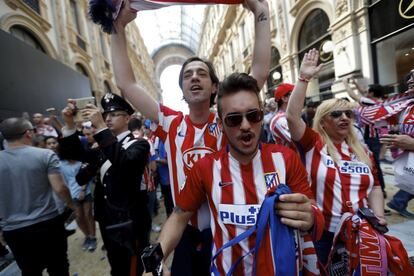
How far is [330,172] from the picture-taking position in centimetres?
169

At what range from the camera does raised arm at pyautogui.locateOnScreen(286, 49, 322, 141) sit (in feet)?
5.54

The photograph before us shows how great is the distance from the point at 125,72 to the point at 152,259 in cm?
132

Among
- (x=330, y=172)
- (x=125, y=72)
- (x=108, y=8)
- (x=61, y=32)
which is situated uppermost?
(x=61, y=32)

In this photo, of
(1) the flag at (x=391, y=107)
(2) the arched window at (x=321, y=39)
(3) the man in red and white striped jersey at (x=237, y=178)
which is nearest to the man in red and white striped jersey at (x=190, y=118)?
(3) the man in red and white striped jersey at (x=237, y=178)

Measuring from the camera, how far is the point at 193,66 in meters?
1.68

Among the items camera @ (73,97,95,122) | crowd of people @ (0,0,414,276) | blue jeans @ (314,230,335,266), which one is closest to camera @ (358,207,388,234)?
crowd of people @ (0,0,414,276)

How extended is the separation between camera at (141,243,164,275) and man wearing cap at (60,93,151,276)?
0.93 metres

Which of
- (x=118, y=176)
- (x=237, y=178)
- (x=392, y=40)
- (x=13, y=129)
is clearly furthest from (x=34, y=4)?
(x=392, y=40)

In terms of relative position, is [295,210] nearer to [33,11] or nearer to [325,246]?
[325,246]

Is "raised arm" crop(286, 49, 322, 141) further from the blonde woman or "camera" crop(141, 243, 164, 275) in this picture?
"camera" crop(141, 243, 164, 275)

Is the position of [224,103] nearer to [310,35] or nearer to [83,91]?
[83,91]

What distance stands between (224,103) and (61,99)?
366 inches

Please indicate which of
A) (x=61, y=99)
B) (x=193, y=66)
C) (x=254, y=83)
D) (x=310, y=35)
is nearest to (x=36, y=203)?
(x=193, y=66)

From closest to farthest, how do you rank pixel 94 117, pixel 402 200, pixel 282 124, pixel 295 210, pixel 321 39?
pixel 295 210 < pixel 94 117 < pixel 282 124 < pixel 402 200 < pixel 321 39
